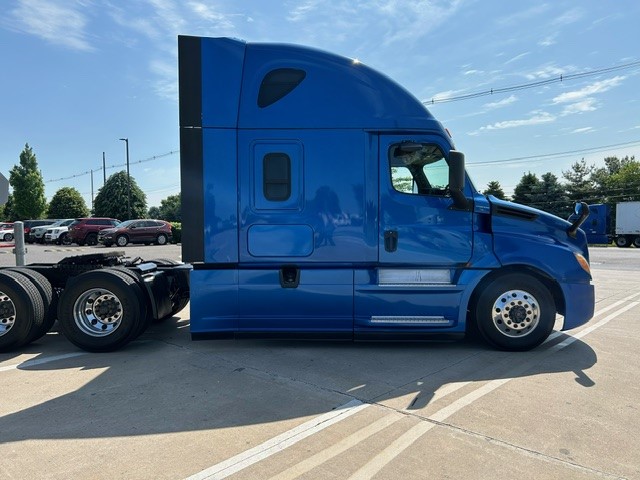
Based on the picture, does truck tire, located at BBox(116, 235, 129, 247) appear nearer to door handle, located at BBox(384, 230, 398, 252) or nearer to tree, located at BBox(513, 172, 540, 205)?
door handle, located at BBox(384, 230, 398, 252)

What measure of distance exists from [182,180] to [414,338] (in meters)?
3.33

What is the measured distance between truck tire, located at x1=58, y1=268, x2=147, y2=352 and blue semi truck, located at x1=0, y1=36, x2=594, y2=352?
82cm

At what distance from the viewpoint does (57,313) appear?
5715mm

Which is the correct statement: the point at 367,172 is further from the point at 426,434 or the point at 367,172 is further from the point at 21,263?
the point at 21,263

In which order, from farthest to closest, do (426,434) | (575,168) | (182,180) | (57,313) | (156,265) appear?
1. (575,168)
2. (156,265)
3. (57,313)
4. (182,180)
5. (426,434)

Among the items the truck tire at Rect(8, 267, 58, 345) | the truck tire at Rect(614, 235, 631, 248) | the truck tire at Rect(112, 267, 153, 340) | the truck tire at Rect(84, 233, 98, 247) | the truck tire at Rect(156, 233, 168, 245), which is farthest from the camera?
the truck tire at Rect(614, 235, 631, 248)

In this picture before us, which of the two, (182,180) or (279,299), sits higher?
(182,180)

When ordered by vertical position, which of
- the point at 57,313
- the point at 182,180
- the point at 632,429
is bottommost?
the point at 632,429

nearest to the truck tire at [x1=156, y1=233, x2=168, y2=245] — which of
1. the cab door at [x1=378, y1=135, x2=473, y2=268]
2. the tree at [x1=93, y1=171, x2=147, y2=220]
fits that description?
the cab door at [x1=378, y1=135, x2=473, y2=268]

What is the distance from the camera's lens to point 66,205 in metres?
59.5

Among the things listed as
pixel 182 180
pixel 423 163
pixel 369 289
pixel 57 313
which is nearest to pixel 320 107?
pixel 423 163

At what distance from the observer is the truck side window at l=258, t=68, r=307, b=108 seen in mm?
5371

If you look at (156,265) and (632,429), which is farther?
(156,265)

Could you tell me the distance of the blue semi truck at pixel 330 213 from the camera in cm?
533
